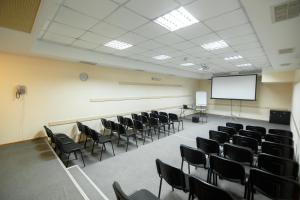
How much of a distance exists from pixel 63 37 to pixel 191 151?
3.89 m

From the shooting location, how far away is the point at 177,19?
2.65m

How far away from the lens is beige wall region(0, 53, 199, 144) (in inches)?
154

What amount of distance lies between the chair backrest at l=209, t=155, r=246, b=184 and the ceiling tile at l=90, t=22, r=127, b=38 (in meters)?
3.11

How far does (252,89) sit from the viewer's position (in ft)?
Result: 29.5

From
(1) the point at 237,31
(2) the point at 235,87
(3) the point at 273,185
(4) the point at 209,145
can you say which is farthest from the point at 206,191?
(2) the point at 235,87

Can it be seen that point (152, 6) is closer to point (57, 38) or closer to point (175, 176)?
point (175, 176)

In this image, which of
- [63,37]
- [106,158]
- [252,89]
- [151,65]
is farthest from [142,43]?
[252,89]

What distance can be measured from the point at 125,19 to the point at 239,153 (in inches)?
133

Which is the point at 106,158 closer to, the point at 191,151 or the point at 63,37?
the point at 191,151

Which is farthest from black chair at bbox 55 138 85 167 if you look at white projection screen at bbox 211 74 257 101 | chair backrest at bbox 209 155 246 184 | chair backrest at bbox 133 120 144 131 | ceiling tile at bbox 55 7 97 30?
white projection screen at bbox 211 74 257 101

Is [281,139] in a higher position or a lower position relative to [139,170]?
higher

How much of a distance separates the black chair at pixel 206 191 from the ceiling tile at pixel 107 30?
3019 millimetres

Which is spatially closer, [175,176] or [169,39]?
[175,176]

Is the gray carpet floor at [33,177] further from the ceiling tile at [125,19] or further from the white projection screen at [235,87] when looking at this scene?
the white projection screen at [235,87]
